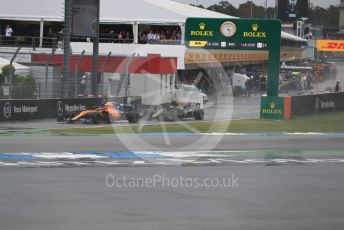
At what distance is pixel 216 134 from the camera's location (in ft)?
80.1

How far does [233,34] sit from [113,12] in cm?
2172

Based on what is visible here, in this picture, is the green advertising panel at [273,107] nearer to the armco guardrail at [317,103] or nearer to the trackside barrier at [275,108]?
the trackside barrier at [275,108]

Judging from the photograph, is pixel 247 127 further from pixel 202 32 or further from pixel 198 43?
pixel 202 32

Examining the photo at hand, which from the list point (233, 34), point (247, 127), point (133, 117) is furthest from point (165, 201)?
point (233, 34)

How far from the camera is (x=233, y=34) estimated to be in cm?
3216

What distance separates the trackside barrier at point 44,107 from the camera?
26447mm

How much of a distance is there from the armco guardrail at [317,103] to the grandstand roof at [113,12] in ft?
50.9

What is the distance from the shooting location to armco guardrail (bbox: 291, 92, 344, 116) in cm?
3403

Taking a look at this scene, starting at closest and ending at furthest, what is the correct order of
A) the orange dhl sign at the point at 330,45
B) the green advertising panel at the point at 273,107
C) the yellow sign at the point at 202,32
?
1. the yellow sign at the point at 202,32
2. the green advertising panel at the point at 273,107
3. the orange dhl sign at the point at 330,45

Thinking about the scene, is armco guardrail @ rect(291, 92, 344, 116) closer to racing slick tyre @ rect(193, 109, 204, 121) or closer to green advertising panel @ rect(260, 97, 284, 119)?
green advertising panel @ rect(260, 97, 284, 119)

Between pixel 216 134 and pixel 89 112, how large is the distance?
207 inches

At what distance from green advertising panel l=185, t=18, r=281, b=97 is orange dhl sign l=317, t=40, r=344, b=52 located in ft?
212

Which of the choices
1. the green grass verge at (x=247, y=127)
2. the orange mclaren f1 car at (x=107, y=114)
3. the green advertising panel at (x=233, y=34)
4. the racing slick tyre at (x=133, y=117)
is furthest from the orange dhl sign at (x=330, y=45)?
the racing slick tyre at (x=133, y=117)

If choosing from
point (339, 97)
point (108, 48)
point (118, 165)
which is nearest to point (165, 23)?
point (108, 48)
